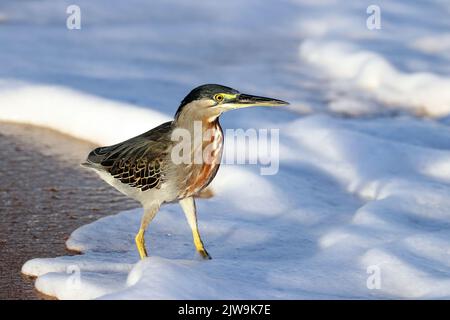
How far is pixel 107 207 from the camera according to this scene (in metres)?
5.85

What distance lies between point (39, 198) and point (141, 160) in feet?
3.91

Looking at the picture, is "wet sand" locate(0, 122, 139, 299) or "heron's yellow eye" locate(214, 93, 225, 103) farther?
"wet sand" locate(0, 122, 139, 299)

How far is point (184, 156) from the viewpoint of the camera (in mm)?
4809

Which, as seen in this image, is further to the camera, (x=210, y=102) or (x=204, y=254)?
(x=204, y=254)

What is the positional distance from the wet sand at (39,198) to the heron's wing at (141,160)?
52 centimetres

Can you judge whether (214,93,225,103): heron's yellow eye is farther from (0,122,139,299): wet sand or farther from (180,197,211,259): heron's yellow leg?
(0,122,139,299): wet sand

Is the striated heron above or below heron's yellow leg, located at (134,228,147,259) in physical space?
above

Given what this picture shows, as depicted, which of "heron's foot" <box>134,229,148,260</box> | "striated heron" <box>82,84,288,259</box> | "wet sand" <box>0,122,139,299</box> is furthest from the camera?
"wet sand" <box>0,122,139,299</box>

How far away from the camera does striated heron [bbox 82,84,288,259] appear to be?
481 cm

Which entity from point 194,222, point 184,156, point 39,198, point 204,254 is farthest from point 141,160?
point 39,198

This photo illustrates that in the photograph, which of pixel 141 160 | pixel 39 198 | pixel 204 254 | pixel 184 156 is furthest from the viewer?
pixel 39 198

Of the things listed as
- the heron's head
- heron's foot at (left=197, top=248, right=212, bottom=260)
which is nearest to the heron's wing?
the heron's head

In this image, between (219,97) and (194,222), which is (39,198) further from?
(219,97)

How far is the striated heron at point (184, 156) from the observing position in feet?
15.8
